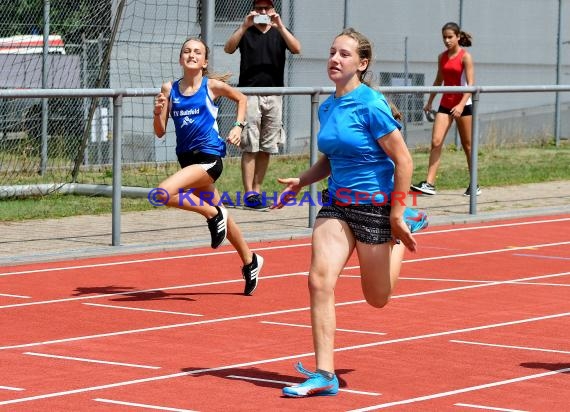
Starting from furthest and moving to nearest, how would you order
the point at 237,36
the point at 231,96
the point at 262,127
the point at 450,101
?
the point at 450,101
the point at 262,127
the point at 237,36
the point at 231,96

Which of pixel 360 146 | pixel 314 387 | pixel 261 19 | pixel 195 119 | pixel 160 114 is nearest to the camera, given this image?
pixel 314 387

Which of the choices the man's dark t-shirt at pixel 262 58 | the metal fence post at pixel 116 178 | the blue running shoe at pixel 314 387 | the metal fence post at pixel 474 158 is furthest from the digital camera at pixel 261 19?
the blue running shoe at pixel 314 387

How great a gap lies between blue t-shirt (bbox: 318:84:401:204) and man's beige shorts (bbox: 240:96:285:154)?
29.7 feet

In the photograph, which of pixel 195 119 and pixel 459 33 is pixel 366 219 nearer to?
pixel 195 119

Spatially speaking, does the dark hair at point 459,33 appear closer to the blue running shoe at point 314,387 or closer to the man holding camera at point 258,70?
the man holding camera at point 258,70

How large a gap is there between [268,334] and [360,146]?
2.15 m

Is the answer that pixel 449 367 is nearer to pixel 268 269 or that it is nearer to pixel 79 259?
pixel 268 269

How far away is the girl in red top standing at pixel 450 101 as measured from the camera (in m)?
18.8

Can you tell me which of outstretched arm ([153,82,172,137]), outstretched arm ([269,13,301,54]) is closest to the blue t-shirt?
outstretched arm ([153,82,172,137])

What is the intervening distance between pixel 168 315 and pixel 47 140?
10.0m

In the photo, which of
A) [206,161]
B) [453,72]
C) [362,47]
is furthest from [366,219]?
[453,72]

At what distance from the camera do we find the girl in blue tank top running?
11.6m

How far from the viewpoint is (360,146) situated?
821 centimetres

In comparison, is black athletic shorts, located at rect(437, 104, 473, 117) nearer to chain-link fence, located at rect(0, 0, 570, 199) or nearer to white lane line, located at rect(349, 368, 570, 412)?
chain-link fence, located at rect(0, 0, 570, 199)
